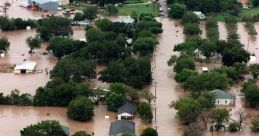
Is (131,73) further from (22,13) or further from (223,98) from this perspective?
(22,13)

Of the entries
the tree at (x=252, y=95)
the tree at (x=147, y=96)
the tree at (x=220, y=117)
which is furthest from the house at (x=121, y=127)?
the tree at (x=252, y=95)

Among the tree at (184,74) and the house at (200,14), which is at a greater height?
the house at (200,14)

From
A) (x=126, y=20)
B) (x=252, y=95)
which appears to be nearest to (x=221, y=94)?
(x=252, y=95)

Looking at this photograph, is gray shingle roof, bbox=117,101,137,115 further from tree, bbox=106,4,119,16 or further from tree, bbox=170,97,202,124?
tree, bbox=106,4,119,16

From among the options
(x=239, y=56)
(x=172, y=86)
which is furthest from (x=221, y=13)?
(x=172, y=86)

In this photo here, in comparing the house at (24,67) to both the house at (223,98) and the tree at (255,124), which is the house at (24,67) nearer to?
the house at (223,98)

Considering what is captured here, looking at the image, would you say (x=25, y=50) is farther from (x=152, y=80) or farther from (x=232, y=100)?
(x=232, y=100)
